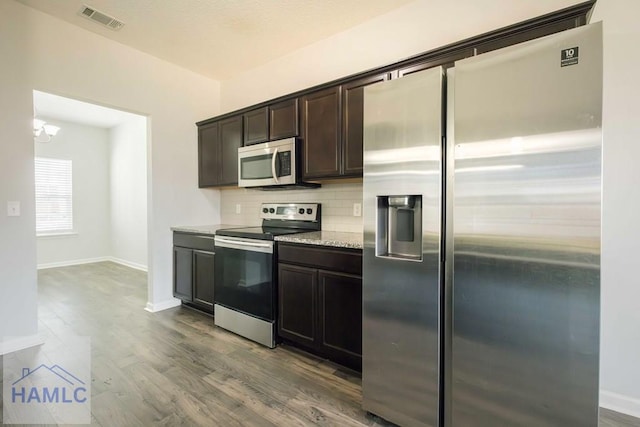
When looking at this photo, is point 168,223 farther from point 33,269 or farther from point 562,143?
point 562,143

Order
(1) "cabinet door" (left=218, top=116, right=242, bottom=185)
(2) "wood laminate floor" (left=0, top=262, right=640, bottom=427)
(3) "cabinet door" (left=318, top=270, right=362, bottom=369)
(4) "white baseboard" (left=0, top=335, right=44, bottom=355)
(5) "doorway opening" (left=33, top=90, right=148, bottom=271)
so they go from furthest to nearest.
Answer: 1. (5) "doorway opening" (left=33, top=90, right=148, bottom=271)
2. (1) "cabinet door" (left=218, top=116, right=242, bottom=185)
3. (4) "white baseboard" (left=0, top=335, right=44, bottom=355)
4. (3) "cabinet door" (left=318, top=270, right=362, bottom=369)
5. (2) "wood laminate floor" (left=0, top=262, right=640, bottom=427)

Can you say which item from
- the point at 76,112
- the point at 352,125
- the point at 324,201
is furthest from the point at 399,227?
the point at 76,112

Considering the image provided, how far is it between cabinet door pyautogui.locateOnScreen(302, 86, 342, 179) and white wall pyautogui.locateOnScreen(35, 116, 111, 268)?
572 cm

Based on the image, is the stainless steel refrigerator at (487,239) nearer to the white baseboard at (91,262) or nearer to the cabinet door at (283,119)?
the cabinet door at (283,119)

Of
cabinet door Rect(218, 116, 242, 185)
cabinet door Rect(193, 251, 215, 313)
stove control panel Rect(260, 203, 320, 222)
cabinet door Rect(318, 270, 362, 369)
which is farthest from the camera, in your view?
cabinet door Rect(218, 116, 242, 185)

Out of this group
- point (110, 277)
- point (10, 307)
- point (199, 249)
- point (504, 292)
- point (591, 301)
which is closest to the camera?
point (591, 301)

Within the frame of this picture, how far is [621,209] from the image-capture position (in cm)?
180

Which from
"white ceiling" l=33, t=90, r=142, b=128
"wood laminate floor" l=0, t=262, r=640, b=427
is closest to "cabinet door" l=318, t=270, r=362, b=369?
"wood laminate floor" l=0, t=262, r=640, b=427

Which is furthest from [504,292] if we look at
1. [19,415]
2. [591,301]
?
[19,415]

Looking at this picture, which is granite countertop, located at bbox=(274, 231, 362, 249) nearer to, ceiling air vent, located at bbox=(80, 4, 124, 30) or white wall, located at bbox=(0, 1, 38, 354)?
white wall, located at bbox=(0, 1, 38, 354)

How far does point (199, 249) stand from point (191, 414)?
1.81 meters

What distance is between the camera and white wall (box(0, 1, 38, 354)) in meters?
2.48

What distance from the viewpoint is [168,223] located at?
360 centimetres

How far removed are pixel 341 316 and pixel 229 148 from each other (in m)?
2.34
